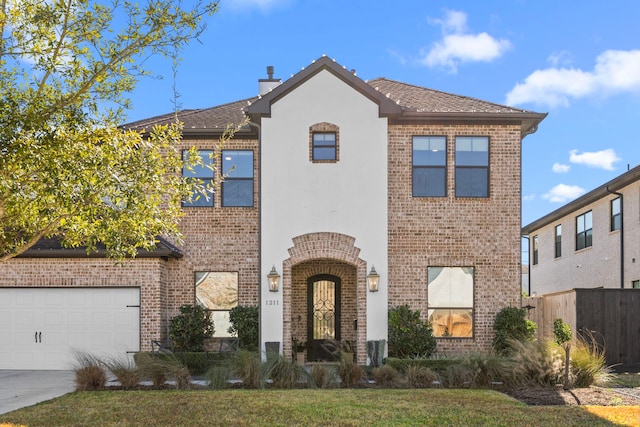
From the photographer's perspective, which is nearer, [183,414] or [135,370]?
[183,414]

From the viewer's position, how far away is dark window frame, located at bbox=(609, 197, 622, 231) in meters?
22.3

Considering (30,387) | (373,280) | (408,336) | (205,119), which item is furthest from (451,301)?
(30,387)

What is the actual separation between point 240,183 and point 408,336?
5.96 m

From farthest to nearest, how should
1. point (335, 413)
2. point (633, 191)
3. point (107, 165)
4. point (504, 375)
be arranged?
1. point (633, 191)
2. point (504, 375)
3. point (335, 413)
4. point (107, 165)

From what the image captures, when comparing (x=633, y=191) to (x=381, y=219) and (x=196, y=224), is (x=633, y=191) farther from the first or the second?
(x=196, y=224)

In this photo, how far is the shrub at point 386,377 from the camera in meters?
13.6

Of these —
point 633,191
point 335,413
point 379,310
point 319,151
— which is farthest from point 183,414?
point 633,191

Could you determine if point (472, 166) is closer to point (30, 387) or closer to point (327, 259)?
point (327, 259)

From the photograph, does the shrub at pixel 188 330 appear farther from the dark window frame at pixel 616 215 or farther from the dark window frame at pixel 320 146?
the dark window frame at pixel 616 215

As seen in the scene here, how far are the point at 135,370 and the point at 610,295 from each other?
11.5 metres

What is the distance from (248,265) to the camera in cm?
1825

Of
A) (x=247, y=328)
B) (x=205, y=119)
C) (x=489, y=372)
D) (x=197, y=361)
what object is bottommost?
(x=197, y=361)

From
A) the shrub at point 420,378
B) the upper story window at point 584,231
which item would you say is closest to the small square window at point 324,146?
the shrub at point 420,378

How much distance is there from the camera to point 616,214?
22.7 m
